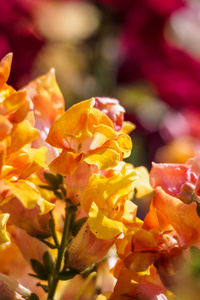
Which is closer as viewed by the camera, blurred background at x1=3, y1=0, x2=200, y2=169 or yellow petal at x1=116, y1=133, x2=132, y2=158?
yellow petal at x1=116, y1=133, x2=132, y2=158

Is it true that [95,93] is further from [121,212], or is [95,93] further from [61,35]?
[121,212]

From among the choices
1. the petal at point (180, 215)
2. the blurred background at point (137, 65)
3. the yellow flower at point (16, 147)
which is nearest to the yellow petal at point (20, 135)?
the yellow flower at point (16, 147)

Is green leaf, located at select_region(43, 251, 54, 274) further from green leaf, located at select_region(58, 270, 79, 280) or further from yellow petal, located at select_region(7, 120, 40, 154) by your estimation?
yellow petal, located at select_region(7, 120, 40, 154)

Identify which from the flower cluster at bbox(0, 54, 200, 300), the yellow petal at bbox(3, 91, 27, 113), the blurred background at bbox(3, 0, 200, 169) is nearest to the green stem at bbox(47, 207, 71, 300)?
the flower cluster at bbox(0, 54, 200, 300)

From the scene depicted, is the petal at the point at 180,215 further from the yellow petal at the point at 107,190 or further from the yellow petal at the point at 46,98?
the yellow petal at the point at 46,98

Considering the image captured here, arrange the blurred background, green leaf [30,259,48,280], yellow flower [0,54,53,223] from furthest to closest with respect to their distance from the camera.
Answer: the blurred background → green leaf [30,259,48,280] → yellow flower [0,54,53,223]

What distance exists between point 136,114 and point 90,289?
0.81 m

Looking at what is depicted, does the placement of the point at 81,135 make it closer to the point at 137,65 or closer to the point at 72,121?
the point at 72,121

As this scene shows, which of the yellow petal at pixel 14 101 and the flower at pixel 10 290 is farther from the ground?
the yellow petal at pixel 14 101

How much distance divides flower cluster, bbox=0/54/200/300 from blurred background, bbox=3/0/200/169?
645mm

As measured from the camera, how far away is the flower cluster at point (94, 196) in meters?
0.40

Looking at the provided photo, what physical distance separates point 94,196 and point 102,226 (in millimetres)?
24

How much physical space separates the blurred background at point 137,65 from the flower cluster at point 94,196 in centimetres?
64

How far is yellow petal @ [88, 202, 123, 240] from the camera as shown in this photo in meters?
0.40
